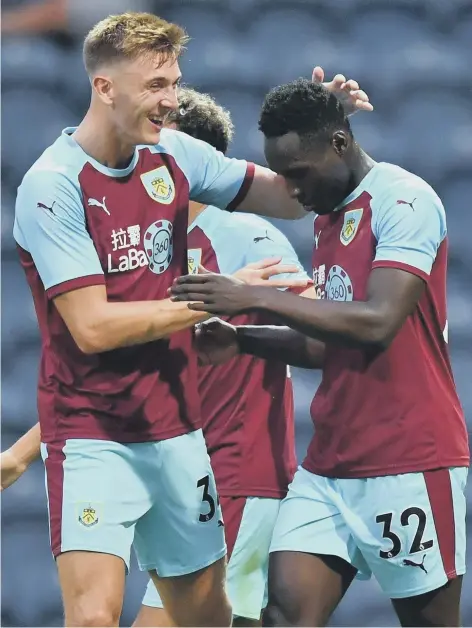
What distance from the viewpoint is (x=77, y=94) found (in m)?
6.11

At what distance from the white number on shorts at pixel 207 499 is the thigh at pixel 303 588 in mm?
308

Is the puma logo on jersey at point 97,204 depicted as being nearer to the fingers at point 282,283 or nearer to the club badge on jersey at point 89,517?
the fingers at point 282,283

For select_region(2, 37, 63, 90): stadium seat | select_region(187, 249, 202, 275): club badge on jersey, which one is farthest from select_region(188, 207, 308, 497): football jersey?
select_region(2, 37, 63, 90): stadium seat

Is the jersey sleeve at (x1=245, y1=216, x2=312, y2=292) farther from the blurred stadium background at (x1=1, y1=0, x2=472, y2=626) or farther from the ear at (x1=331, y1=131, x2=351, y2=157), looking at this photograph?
the blurred stadium background at (x1=1, y1=0, x2=472, y2=626)

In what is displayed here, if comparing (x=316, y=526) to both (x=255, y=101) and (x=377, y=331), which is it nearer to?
(x=377, y=331)

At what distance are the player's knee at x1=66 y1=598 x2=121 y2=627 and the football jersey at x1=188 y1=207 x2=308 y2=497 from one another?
733mm

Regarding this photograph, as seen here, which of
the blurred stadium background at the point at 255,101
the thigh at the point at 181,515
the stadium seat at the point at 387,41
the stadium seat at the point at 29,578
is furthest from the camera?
the stadium seat at the point at 387,41

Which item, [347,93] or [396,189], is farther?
[347,93]

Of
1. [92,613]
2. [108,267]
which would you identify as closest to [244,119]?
[108,267]

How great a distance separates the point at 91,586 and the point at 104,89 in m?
1.30

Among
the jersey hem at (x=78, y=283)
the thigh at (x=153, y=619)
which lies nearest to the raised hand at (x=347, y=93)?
the jersey hem at (x=78, y=283)

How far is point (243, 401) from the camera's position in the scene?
4137mm

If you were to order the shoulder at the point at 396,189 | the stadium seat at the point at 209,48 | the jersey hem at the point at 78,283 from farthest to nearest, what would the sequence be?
the stadium seat at the point at 209,48
the jersey hem at the point at 78,283
the shoulder at the point at 396,189

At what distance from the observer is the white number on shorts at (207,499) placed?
376 centimetres
